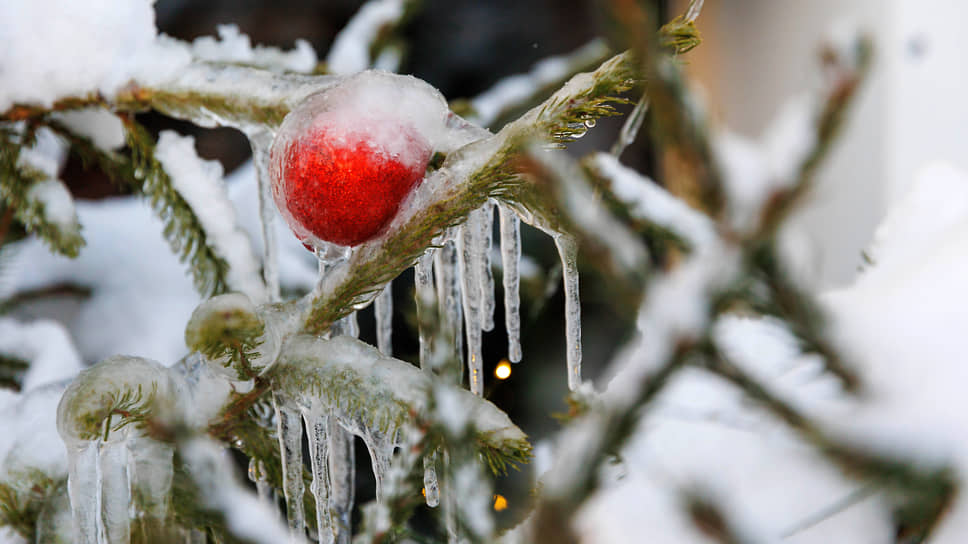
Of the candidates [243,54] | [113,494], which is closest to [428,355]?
[113,494]

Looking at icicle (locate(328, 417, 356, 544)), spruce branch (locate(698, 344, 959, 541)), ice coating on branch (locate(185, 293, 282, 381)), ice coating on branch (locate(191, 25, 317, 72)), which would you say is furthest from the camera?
ice coating on branch (locate(191, 25, 317, 72))

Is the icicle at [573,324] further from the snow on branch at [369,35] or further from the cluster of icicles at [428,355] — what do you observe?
the snow on branch at [369,35]

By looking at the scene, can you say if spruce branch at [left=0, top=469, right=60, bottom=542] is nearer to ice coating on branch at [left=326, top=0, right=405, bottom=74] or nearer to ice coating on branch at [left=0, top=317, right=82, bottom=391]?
ice coating on branch at [left=0, top=317, right=82, bottom=391]

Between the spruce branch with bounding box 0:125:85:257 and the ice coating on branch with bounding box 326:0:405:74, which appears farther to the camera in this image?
the ice coating on branch with bounding box 326:0:405:74

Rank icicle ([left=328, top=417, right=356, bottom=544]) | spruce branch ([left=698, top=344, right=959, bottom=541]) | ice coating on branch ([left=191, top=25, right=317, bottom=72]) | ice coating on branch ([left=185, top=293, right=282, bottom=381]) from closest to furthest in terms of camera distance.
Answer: spruce branch ([left=698, top=344, right=959, bottom=541]) → ice coating on branch ([left=185, top=293, right=282, bottom=381]) → icicle ([left=328, top=417, right=356, bottom=544]) → ice coating on branch ([left=191, top=25, right=317, bottom=72])

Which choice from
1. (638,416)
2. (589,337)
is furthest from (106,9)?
(589,337)

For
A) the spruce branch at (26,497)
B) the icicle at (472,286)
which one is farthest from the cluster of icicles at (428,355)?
the spruce branch at (26,497)

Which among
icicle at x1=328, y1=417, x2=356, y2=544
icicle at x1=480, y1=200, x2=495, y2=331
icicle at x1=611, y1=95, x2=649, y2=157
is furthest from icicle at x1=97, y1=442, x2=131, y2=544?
icicle at x1=611, y1=95, x2=649, y2=157

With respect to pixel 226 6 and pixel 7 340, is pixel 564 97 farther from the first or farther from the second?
pixel 226 6
